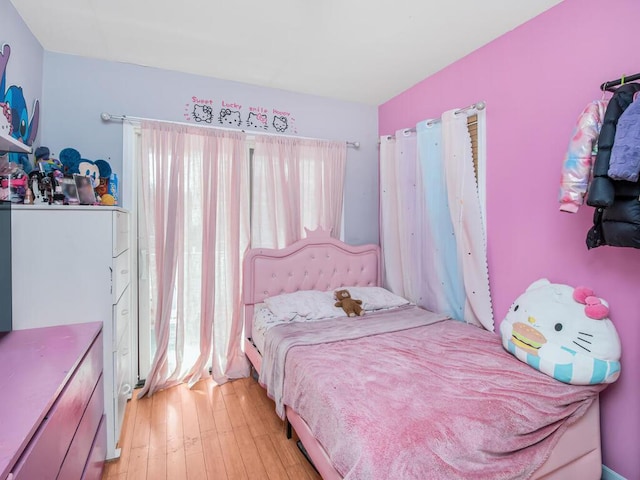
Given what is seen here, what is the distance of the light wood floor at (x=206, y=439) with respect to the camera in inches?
70.7

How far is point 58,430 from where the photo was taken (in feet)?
3.59

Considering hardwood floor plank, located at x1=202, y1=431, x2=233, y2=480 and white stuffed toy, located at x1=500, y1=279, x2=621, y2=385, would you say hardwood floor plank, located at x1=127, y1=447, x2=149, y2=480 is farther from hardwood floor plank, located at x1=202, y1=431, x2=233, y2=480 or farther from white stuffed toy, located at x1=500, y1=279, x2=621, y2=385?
white stuffed toy, located at x1=500, y1=279, x2=621, y2=385

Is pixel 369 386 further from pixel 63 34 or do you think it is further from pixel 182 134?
pixel 63 34

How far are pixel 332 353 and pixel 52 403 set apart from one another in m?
1.24

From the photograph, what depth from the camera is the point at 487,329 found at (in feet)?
7.47

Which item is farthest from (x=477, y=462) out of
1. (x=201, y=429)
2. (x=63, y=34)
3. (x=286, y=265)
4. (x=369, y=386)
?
(x=63, y=34)

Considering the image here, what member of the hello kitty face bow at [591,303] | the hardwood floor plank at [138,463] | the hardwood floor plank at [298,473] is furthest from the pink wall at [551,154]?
the hardwood floor plank at [138,463]

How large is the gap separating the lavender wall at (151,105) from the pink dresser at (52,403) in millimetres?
1396

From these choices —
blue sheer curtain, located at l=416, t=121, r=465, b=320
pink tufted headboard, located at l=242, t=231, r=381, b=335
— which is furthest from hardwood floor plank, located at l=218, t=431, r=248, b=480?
blue sheer curtain, located at l=416, t=121, r=465, b=320

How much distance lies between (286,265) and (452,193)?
1481 millimetres

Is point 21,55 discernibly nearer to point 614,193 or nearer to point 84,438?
point 84,438

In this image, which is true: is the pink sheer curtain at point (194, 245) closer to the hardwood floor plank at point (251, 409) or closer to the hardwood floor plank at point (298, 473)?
the hardwood floor plank at point (251, 409)

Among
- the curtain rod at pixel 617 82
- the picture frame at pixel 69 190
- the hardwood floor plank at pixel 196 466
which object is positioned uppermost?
the curtain rod at pixel 617 82

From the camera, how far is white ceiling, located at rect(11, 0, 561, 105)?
1.85 meters
